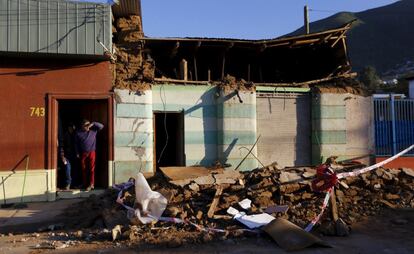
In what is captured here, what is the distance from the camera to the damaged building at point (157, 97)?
11531 millimetres

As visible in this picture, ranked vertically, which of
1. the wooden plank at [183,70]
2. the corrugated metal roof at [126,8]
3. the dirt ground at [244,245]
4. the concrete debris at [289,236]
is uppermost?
the corrugated metal roof at [126,8]

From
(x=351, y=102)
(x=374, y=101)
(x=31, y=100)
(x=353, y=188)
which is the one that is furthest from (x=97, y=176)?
(x=374, y=101)

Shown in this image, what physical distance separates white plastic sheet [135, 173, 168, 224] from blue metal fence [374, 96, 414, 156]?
9.52 m

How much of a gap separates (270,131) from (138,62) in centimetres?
434

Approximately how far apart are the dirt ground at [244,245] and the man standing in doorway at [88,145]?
3830mm

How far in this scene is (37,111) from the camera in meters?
11.7

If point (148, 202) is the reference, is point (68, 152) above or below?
above

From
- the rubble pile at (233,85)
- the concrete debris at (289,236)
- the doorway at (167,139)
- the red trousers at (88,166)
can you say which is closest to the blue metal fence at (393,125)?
the rubble pile at (233,85)

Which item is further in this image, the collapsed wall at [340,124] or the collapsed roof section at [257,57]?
the collapsed wall at [340,124]

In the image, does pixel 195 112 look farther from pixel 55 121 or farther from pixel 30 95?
pixel 30 95

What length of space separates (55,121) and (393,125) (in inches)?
434

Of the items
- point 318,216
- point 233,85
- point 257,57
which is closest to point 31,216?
point 318,216

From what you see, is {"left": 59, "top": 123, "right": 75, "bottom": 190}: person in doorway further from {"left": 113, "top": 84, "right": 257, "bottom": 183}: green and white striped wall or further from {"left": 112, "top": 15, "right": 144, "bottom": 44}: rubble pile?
{"left": 112, "top": 15, "right": 144, "bottom": 44}: rubble pile

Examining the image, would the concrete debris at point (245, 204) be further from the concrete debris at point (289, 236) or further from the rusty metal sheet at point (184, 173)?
the rusty metal sheet at point (184, 173)
